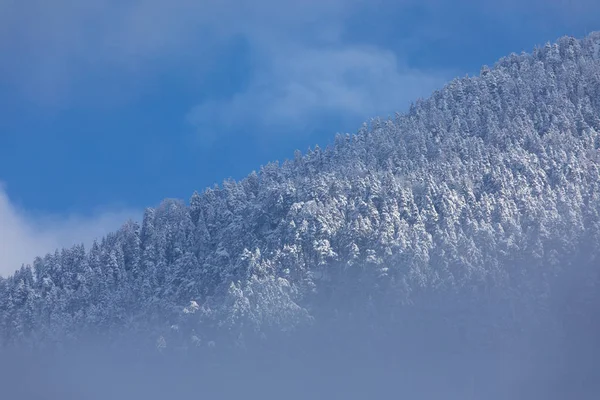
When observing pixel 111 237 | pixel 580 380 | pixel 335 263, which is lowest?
pixel 580 380

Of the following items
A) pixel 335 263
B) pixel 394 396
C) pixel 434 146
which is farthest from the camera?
pixel 434 146

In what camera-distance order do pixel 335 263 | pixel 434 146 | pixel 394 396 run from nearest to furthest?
pixel 394 396 < pixel 335 263 < pixel 434 146

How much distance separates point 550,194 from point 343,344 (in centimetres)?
3159

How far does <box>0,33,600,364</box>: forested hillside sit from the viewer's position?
367 ft

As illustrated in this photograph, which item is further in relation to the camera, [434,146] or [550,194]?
[434,146]

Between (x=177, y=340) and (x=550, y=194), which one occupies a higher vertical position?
(x=550, y=194)

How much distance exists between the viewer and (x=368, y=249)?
4584 inches

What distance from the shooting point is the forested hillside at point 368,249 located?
4407 inches

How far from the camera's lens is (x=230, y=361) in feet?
370

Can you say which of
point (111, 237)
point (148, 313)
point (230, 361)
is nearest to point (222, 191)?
point (111, 237)

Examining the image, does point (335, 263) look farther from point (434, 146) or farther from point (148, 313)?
point (434, 146)

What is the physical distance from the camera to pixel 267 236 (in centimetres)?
12325

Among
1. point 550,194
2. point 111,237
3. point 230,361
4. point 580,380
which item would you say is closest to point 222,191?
point 111,237

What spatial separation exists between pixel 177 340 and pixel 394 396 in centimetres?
2659
